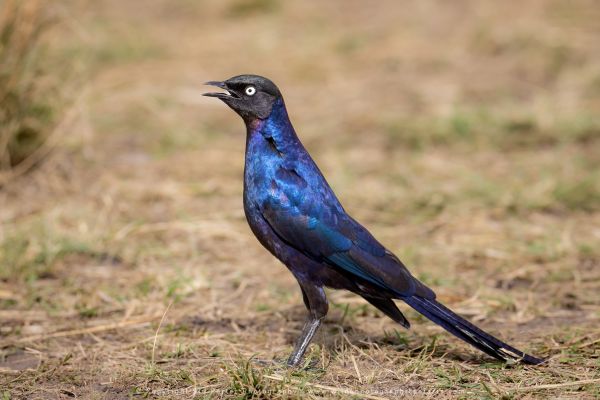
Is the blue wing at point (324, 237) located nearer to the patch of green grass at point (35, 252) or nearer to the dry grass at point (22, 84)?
the patch of green grass at point (35, 252)

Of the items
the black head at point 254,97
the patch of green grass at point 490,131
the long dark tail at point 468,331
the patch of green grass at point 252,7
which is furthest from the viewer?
the patch of green grass at point 252,7

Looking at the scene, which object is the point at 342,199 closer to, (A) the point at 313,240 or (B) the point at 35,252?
(B) the point at 35,252

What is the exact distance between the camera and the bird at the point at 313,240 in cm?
386

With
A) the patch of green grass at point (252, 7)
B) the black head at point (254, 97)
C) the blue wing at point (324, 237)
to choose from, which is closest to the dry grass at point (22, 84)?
the black head at point (254, 97)

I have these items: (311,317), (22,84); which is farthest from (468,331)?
(22,84)

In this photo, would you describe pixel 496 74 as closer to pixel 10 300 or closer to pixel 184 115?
pixel 184 115

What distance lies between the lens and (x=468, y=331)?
12.5 feet

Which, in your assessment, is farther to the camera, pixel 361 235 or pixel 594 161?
pixel 594 161

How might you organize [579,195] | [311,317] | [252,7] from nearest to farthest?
1. [311,317]
2. [579,195]
3. [252,7]

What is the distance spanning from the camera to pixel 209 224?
19.0 ft

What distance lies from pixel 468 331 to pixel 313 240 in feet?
2.43

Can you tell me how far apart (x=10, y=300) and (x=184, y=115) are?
3.66 metres

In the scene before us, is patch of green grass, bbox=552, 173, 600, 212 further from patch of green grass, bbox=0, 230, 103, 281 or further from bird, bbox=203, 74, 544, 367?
patch of green grass, bbox=0, 230, 103, 281

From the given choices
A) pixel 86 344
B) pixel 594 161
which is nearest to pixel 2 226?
pixel 86 344
